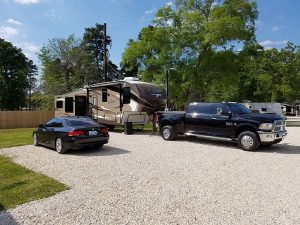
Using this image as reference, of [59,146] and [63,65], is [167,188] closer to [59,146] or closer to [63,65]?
[59,146]

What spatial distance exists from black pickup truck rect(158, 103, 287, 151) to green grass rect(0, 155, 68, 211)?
7.74 metres

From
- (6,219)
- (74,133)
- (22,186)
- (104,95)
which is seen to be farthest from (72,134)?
(104,95)

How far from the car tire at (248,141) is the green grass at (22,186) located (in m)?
7.61

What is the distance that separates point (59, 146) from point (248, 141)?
739 cm

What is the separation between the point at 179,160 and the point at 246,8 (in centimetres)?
1872

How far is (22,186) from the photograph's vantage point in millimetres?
6816

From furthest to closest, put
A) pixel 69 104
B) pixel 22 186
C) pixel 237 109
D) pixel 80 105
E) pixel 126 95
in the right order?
pixel 69 104 < pixel 80 105 < pixel 126 95 < pixel 237 109 < pixel 22 186

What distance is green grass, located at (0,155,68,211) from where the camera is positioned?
5.88 metres

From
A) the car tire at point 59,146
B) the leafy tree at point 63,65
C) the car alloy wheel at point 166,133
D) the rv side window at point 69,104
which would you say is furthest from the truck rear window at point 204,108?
the leafy tree at point 63,65

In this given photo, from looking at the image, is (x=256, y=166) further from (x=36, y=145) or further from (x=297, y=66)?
(x=297, y=66)

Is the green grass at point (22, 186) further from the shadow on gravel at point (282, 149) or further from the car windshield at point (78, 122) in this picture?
the shadow on gravel at point (282, 149)

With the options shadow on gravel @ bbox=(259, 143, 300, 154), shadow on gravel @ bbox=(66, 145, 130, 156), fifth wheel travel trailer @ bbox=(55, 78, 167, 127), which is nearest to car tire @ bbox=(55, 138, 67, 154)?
shadow on gravel @ bbox=(66, 145, 130, 156)

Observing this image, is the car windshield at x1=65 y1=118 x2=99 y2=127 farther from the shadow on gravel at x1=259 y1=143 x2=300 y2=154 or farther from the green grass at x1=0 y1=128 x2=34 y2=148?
the shadow on gravel at x1=259 y1=143 x2=300 y2=154

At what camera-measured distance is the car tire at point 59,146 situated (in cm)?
1106
